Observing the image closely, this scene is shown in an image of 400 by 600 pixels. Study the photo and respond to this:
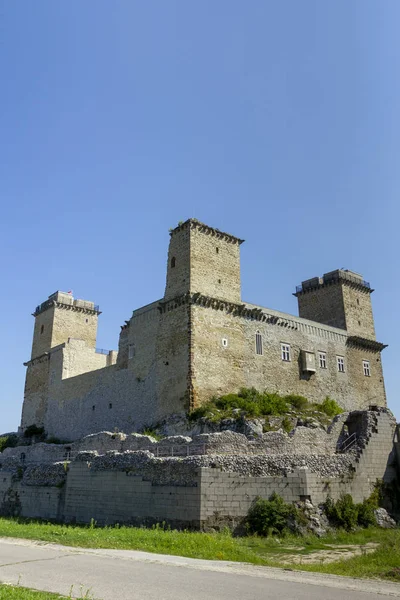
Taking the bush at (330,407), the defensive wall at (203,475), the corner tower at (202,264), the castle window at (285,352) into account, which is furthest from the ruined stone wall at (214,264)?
the defensive wall at (203,475)

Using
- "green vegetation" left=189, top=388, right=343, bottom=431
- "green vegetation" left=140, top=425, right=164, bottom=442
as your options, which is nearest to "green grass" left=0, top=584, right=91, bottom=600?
"green vegetation" left=189, top=388, right=343, bottom=431

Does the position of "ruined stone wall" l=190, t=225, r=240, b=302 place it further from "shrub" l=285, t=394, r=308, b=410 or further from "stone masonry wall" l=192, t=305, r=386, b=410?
"shrub" l=285, t=394, r=308, b=410

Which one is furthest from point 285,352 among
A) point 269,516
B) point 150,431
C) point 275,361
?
point 269,516

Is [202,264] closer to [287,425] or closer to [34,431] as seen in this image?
Result: [287,425]

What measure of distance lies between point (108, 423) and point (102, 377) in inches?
151

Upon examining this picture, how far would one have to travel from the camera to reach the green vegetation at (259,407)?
93.0 feet

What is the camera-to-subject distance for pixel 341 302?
141ft

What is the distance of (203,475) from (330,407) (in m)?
18.4

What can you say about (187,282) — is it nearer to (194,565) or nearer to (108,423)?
(108,423)

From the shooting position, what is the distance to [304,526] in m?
17.1

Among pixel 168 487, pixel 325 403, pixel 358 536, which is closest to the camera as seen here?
pixel 358 536

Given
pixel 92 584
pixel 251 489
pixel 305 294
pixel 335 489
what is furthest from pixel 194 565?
pixel 305 294

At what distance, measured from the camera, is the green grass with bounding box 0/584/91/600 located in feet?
25.9

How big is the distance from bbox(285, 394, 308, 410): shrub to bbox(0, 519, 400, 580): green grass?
549 inches
